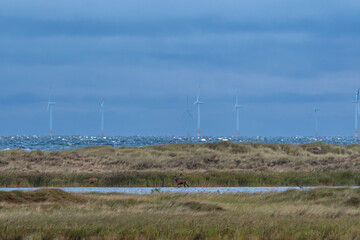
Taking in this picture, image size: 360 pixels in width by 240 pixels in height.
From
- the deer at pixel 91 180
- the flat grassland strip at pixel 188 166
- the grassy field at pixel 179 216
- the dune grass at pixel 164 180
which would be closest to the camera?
the grassy field at pixel 179 216

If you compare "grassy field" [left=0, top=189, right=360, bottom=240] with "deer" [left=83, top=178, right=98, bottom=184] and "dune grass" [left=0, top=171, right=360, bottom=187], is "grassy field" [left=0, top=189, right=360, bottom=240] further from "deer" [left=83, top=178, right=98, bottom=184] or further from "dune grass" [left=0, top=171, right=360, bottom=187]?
"deer" [left=83, top=178, right=98, bottom=184]

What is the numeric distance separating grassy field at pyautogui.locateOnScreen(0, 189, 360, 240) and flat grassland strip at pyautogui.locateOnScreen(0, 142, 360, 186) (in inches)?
440

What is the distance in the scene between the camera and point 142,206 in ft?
63.1

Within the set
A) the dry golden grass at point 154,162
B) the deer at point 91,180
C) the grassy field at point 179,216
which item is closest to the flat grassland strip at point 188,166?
the dry golden grass at point 154,162

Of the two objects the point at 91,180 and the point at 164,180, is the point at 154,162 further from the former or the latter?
the point at 91,180

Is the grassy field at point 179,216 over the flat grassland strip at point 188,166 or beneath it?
over

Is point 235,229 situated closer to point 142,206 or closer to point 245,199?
point 142,206

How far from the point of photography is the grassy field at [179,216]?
12.8 meters

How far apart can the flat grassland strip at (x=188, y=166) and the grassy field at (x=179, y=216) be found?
36.7ft

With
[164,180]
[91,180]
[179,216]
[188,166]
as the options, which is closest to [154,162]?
[188,166]

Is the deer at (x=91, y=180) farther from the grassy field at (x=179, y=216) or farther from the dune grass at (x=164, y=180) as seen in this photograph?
the grassy field at (x=179, y=216)

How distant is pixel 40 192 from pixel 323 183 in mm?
19415

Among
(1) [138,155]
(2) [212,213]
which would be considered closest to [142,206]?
(2) [212,213]

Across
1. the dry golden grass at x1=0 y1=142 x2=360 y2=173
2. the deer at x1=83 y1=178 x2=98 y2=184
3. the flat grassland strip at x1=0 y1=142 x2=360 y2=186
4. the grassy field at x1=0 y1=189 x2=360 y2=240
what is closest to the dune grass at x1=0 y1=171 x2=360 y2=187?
the flat grassland strip at x1=0 y1=142 x2=360 y2=186
